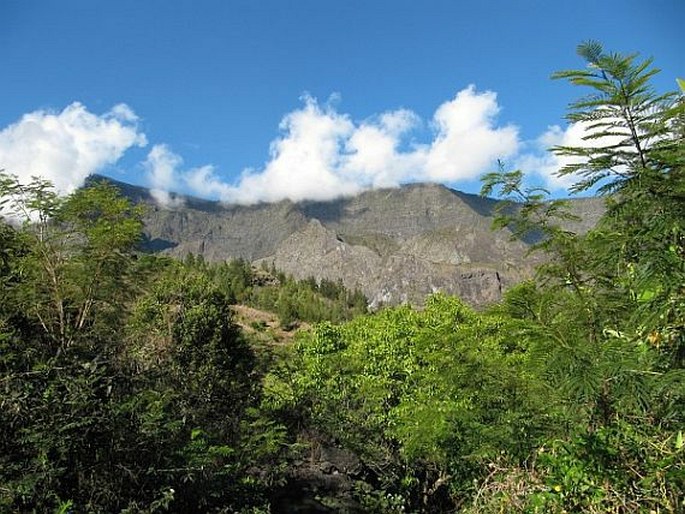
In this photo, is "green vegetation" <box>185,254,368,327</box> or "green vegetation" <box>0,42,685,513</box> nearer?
"green vegetation" <box>0,42,685,513</box>

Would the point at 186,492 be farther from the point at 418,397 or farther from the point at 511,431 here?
the point at 418,397

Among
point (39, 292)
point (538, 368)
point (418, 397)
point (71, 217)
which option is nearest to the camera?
point (538, 368)

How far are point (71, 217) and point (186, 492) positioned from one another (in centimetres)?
866

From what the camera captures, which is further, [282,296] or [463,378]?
[282,296]

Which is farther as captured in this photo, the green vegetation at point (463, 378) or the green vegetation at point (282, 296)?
the green vegetation at point (282, 296)

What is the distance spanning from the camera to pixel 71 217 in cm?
1341

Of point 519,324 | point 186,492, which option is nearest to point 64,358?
point 186,492

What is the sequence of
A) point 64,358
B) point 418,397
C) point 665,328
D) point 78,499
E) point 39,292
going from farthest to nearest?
point 418,397, point 39,292, point 64,358, point 78,499, point 665,328

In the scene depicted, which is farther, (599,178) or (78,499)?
(78,499)

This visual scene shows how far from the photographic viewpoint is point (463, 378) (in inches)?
408

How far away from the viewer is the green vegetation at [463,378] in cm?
315

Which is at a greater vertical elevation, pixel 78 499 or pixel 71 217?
pixel 71 217

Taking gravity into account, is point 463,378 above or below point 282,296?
above

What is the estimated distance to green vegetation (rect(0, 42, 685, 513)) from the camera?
10.3 ft
